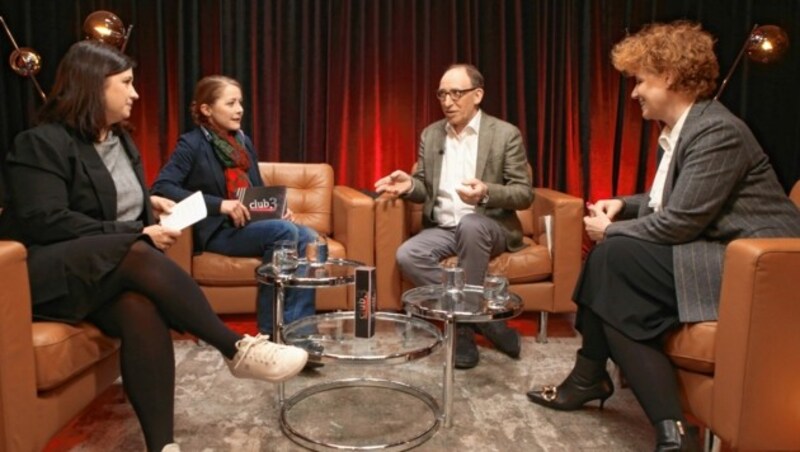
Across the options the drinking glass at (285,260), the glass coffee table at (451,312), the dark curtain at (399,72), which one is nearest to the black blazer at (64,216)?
the drinking glass at (285,260)

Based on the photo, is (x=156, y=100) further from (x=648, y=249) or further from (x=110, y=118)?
(x=648, y=249)

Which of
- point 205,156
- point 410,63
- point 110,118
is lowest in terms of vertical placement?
point 205,156

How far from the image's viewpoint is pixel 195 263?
3043 millimetres

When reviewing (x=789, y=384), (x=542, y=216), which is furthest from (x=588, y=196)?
(x=789, y=384)

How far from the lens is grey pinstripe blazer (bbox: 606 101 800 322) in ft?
6.38

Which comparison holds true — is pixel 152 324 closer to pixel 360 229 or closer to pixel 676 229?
pixel 360 229

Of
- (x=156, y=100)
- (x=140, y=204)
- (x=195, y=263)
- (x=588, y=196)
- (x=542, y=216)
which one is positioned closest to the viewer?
(x=140, y=204)

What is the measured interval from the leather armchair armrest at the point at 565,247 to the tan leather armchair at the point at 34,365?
1.82 meters

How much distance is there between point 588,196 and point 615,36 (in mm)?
956

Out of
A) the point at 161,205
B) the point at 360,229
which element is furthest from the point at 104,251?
the point at 360,229

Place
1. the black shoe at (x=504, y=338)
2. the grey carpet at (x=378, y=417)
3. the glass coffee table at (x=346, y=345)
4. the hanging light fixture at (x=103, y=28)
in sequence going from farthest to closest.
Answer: the hanging light fixture at (x=103, y=28) < the black shoe at (x=504, y=338) < the grey carpet at (x=378, y=417) < the glass coffee table at (x=346, y=345)

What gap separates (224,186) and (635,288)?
1833mm

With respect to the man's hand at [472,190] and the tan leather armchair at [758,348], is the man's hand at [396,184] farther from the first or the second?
the tan leather armchair at [758,348]

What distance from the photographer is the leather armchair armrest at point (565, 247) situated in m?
3.03
